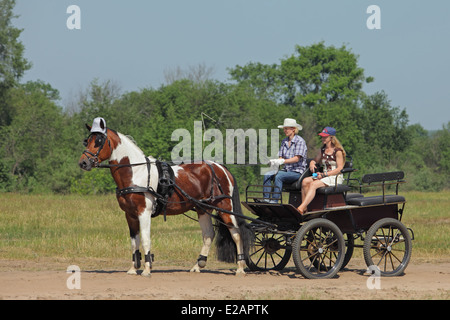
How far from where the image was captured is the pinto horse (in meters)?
11.1

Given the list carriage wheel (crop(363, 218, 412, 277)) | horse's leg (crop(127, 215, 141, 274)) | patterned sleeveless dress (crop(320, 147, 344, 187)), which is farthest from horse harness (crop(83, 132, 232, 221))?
carriage wheel (crop(363, 218, 412, 277))

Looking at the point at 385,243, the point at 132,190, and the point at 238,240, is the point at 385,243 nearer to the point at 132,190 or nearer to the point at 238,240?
the point at 238,240

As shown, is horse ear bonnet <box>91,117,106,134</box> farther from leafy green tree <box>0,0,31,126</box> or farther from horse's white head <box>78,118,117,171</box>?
leafy green tree <box>0,0,31,126</box>

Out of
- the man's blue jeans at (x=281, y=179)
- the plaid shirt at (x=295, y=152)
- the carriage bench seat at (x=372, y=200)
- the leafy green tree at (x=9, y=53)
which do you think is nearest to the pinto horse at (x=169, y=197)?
the man's blue jeans at (x=281, y=179)

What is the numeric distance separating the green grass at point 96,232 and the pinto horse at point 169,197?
2372 millimetres

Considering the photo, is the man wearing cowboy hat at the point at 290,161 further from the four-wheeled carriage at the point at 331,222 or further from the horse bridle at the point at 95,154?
the horse bridle at the point at 95,154

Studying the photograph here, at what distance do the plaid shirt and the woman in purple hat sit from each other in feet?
0.76

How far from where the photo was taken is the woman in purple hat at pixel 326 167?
11438 millimetres

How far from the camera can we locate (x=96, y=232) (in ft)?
65.7

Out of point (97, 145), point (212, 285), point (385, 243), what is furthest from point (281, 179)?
point (97, 145)

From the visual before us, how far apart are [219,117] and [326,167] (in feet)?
144

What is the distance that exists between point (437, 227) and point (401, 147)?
44937 mm
